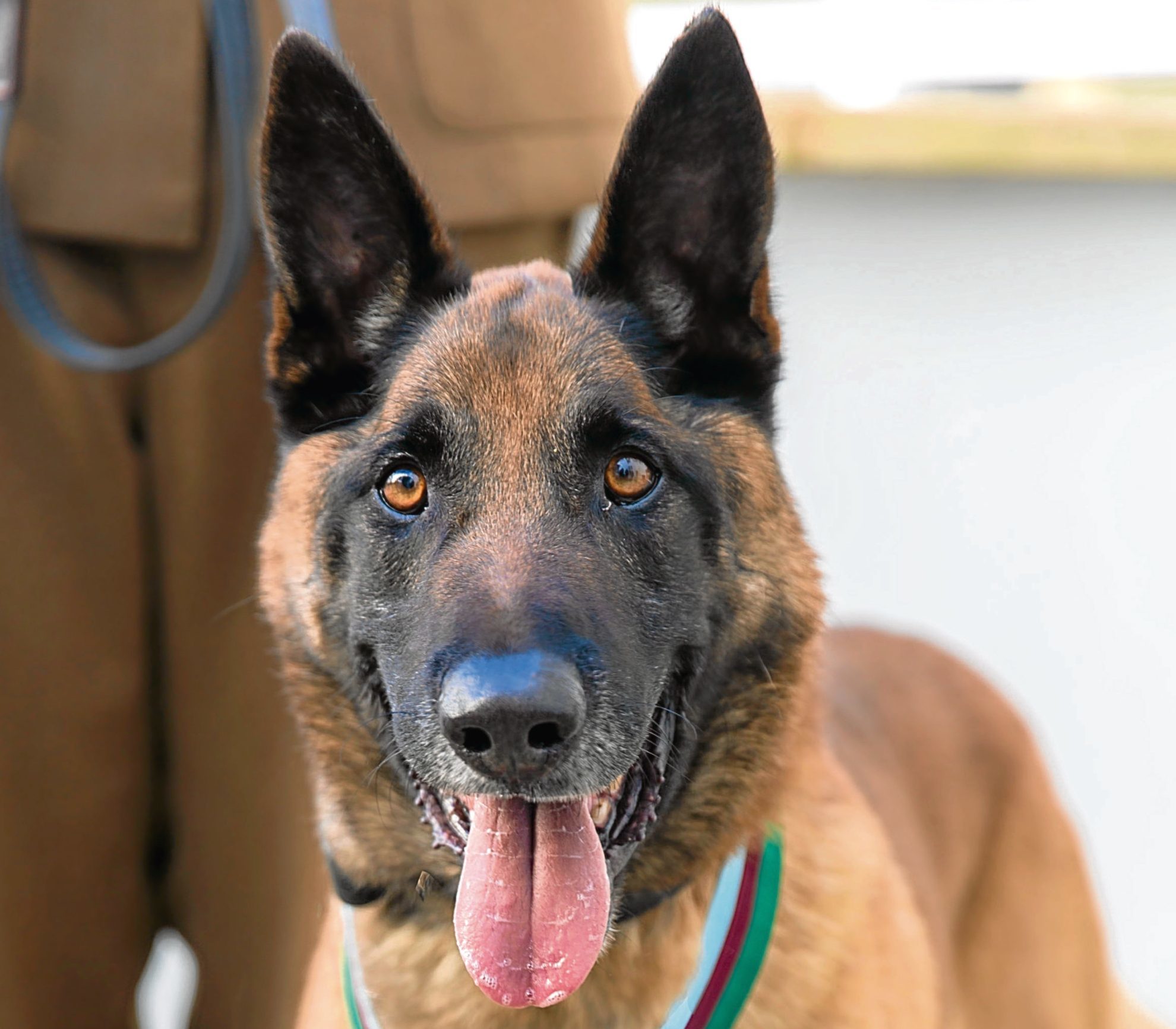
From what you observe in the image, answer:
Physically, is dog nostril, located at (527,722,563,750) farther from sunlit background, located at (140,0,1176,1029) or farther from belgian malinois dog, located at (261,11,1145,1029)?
Result: sunlit background, located at (140,0,1176,1029)

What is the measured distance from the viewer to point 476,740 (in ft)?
4.37

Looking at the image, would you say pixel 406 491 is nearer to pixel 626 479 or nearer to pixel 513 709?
pixel 626 479

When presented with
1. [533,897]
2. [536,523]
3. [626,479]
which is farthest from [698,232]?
[533,897]

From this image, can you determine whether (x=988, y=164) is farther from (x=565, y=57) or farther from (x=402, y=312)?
(x=402, y=312)

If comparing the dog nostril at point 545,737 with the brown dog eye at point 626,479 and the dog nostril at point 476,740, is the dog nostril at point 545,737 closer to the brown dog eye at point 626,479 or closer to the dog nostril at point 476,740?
the dog nostril at point 476,740

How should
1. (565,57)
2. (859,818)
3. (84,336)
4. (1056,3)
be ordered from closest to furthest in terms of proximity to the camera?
1. (859,818)
2. (84,336)
3. (565,57)
4. (1056,3)

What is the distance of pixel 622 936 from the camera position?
164cm

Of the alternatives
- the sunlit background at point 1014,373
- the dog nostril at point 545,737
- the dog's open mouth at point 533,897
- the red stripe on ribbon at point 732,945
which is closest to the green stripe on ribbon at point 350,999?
the dog's open mouth at point 533,897

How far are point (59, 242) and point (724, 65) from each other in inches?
44.0

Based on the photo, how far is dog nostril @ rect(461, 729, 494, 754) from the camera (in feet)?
4.33

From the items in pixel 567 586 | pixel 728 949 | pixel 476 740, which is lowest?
pixel 728 949

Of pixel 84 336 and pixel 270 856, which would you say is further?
pixel 270 856

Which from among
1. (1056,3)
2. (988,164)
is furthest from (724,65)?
(1056,3)

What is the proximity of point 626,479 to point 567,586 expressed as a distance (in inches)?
7.5
